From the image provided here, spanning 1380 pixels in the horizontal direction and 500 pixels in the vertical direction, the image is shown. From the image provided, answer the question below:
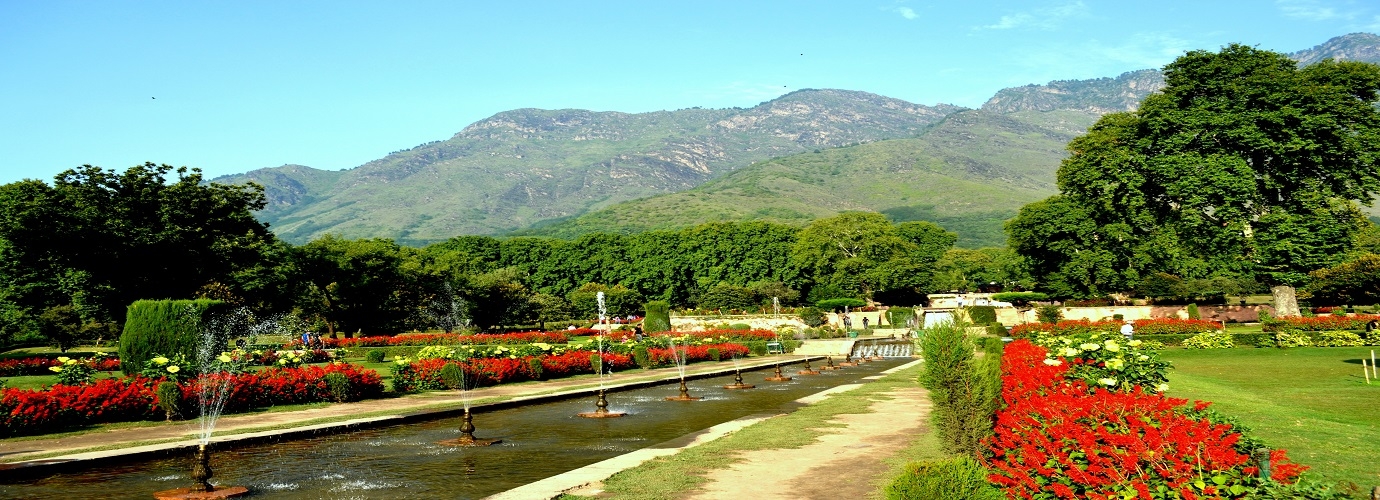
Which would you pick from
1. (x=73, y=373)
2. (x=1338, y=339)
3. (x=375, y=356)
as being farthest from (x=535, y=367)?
(x=1338, y=339)

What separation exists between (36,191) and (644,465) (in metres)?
49.1

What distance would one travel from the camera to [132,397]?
17.1 meters

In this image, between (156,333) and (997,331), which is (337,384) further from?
(997,331)

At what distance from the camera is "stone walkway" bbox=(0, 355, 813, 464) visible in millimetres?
12508

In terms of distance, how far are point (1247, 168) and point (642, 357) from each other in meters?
35.7

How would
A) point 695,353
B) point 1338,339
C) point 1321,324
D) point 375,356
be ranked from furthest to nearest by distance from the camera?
point 375,356
point 695,353
point 1321,324
point 1338,339

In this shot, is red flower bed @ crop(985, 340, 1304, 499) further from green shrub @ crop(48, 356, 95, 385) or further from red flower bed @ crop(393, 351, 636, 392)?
green shrub @ crop(48, 356, 95, 385)

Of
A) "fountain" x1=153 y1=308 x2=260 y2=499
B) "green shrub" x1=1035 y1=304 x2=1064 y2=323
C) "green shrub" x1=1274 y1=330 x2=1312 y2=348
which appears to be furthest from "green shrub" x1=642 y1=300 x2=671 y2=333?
"fountain" x1=153 y1=308 x2=260 y2=499

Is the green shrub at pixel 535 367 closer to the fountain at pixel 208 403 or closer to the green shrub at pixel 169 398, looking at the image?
the fountain at pixel 208 403

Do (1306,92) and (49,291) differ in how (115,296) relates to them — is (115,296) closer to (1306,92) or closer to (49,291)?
(49,291)

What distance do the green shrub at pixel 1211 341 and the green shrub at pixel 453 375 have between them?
3175 centimetres

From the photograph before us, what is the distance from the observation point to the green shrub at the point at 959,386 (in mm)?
9477

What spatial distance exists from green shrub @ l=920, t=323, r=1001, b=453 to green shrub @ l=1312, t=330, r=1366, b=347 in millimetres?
34377

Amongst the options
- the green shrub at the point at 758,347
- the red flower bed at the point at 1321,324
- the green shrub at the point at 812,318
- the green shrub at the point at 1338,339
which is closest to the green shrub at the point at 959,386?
the green shrub at the point at 1338,339
